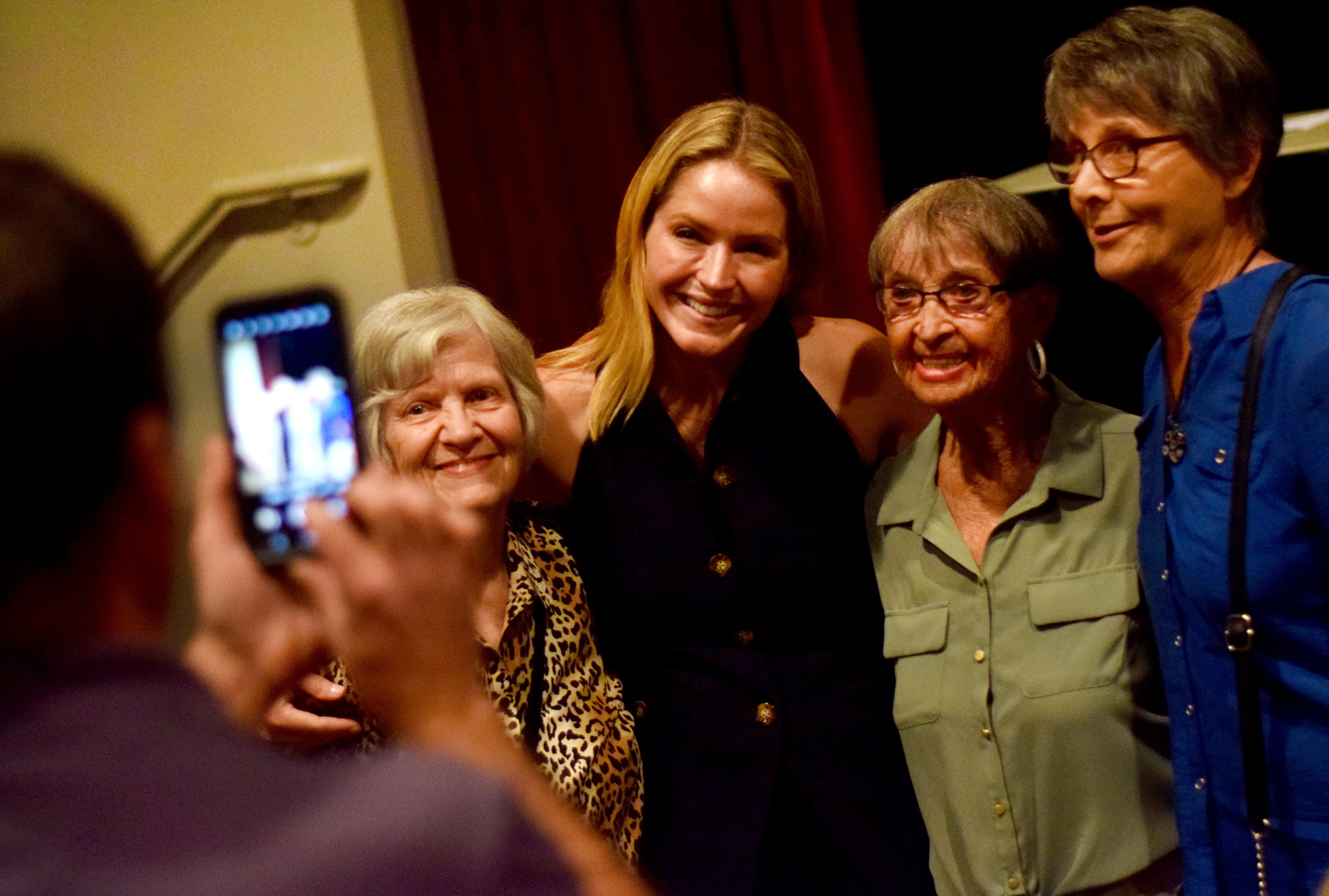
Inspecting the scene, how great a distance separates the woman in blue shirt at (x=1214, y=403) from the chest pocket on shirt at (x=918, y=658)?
0.32 metres

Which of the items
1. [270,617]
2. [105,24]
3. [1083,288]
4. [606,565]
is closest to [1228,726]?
[606,565]

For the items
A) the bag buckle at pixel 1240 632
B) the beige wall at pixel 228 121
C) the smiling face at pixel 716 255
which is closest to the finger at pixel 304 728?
the smiling face at pixel 716 255

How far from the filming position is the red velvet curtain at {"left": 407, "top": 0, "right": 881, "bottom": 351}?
2.64m

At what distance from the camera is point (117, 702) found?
573 mm

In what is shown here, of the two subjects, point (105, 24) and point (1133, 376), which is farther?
point (105, 24)

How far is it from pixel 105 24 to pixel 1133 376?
2.98 m

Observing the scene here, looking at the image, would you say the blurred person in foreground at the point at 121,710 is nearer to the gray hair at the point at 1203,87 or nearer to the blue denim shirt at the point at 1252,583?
the blue denim shirt at the point at 1252,583

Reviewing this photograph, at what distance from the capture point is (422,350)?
171 centimetres

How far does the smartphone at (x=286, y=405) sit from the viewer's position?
3.47 meters

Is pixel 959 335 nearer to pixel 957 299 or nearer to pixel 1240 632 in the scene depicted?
pixel 957 299

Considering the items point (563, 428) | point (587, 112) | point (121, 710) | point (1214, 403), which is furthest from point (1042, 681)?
point (587, 112)

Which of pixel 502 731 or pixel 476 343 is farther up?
pixel 476 343

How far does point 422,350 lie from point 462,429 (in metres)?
0.13

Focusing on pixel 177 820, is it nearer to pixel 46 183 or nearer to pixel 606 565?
pixel 46 183
